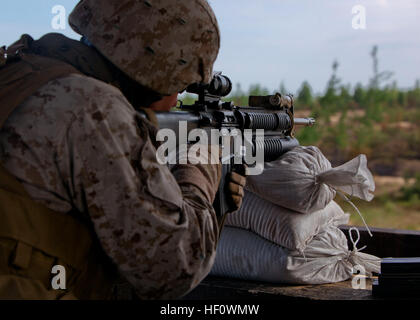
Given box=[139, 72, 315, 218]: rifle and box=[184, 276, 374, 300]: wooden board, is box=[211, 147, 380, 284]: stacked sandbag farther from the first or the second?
box=[139, 72, 315, 218]: rifle

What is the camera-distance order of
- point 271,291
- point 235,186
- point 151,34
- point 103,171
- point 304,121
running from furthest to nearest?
1. point 304,121
2. point 271,291
3. point 235,186
4. point 151,34
5. point 103,171

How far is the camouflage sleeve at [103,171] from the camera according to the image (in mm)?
1244

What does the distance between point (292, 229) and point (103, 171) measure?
1.26m

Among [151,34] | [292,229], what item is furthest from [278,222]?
[151,34]

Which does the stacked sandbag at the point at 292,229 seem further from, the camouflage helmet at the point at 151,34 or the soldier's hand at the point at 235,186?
the camouflage helmet at the point at 151,34

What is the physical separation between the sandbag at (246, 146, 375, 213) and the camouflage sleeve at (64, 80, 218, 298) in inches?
43.2

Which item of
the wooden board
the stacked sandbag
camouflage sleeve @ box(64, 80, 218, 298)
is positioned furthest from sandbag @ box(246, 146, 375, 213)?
camouflage sleeve @ box(64, 80, 218, 298)

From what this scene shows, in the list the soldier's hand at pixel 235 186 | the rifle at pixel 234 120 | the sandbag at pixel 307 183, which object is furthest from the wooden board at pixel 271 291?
the soldier's hand at pixel 235 186

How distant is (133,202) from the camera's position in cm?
126

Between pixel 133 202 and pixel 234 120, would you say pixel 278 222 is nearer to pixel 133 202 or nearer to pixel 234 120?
pixel 234 120

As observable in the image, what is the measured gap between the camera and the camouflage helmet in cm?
145

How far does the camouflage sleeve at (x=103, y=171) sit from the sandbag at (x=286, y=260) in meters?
1.09
